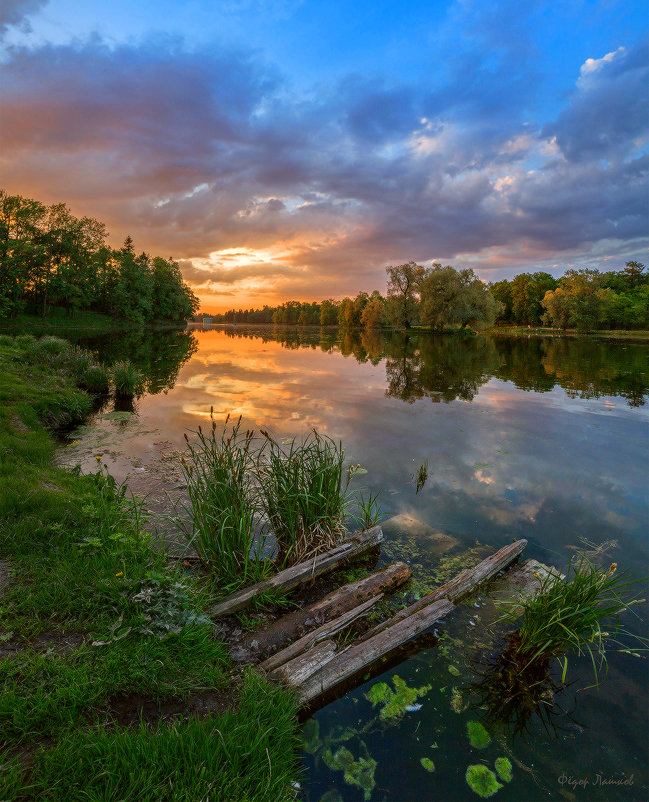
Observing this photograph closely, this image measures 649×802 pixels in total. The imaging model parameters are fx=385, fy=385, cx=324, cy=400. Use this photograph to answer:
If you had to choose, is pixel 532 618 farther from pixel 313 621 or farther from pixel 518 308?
pixel 518 308

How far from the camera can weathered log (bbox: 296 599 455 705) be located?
11.5 ft

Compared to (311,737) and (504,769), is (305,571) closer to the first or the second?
(311,737)

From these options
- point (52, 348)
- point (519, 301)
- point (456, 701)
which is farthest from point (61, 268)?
point (519, 301)

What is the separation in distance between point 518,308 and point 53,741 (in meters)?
125

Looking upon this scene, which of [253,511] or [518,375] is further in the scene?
[518,375]

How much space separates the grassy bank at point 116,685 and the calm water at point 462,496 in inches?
30.3

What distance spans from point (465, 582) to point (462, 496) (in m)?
3.41

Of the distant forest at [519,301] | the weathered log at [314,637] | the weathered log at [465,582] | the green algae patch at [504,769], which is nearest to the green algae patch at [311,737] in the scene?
the weathered log at [314,637]

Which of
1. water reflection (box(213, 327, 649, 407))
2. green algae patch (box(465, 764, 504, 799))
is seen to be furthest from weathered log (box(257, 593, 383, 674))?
water reflection (box(213, 327, 649, 407))

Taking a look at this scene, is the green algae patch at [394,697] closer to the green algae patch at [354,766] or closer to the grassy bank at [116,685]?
the green algae patch at [354,766]

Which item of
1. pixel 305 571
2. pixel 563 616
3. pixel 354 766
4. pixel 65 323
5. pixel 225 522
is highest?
pixel 65 323

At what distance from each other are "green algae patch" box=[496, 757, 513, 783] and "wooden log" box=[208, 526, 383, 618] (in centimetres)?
262

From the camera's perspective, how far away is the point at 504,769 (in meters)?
3.18

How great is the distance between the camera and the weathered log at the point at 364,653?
350 centimetres
